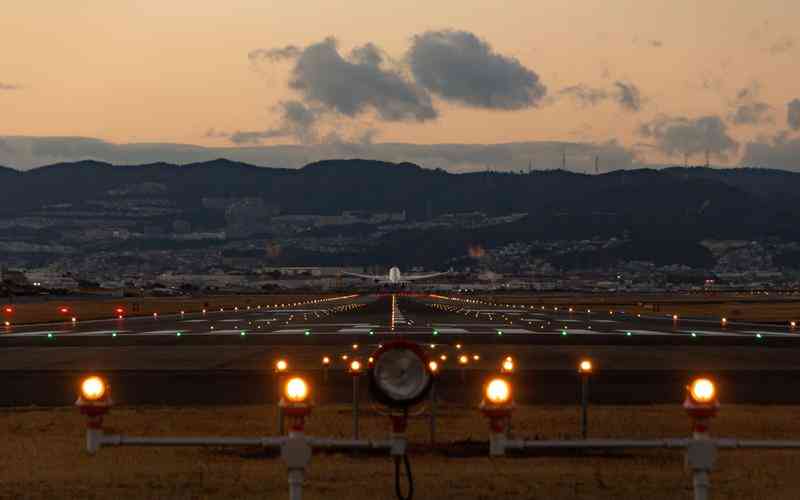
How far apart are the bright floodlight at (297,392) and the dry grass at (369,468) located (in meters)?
5.64

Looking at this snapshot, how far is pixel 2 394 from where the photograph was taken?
3203 centimetres

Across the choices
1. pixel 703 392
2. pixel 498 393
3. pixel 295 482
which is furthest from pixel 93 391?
pixel 703 392

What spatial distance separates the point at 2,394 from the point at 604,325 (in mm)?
53013

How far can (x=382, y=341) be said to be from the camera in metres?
56.1

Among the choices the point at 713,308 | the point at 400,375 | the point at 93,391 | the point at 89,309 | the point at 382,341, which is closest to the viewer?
the point at 400,375

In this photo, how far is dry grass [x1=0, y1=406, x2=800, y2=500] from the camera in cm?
1717

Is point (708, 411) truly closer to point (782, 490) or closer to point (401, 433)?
point (401, 433)

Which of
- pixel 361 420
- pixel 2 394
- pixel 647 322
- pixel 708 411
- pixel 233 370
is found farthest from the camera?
pixel 647 322

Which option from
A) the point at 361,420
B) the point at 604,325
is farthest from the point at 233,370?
the point at 604,325

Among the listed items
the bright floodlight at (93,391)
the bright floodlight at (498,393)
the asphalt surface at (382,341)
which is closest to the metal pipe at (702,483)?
the bright floodlight at (498,393)

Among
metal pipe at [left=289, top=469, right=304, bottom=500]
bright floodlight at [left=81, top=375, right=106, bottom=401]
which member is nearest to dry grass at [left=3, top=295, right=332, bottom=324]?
bright floodlight at [left=81, top=375, right=106, bottom=401]

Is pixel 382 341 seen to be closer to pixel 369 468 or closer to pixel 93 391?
pixel 369 468

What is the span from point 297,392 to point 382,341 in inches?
1766

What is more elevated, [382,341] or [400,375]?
[382,341]
